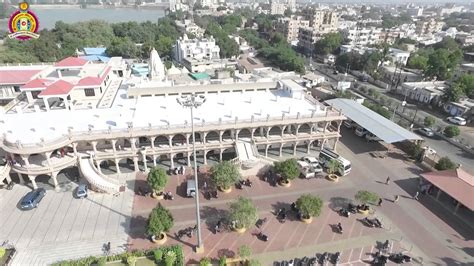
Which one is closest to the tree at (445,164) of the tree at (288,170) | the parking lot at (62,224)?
the tree at (288,170)

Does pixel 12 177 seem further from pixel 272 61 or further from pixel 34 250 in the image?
pixel 272 61

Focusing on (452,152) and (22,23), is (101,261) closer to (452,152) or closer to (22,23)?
(452,152)

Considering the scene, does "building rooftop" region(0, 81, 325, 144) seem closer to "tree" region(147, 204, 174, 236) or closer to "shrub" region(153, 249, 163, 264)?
"tree" region(147, 204, 174, 236)

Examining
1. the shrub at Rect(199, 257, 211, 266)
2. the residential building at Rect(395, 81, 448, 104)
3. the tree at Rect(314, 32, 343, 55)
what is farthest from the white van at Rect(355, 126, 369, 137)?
the tree at Rect(314, 32, 343, 55)

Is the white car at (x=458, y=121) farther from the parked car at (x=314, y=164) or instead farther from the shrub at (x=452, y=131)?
the parked car at (x=314, y=164)

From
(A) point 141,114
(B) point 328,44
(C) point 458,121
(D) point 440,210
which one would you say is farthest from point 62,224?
(B) point 328,44

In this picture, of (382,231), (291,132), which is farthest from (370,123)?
(382,231)
